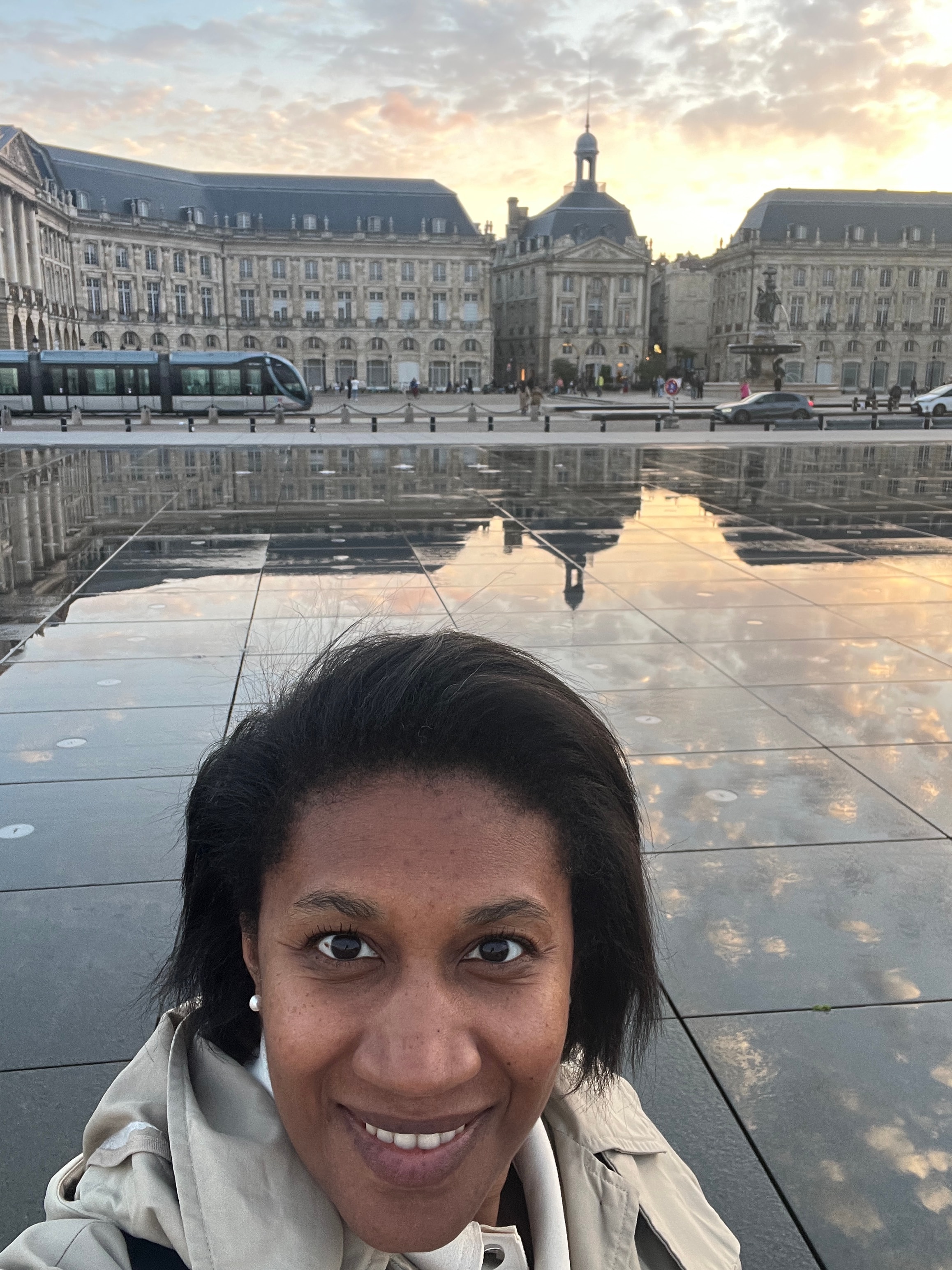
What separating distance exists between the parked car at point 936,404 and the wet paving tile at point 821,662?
4449 centimetres

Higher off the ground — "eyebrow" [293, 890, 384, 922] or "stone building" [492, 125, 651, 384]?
"stone building" [492, 125, 651, 384]

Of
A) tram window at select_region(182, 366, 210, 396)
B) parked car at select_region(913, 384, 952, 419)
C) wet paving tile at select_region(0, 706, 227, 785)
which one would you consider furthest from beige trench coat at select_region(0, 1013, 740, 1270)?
parked car at select_region(913, 384, 952, 419)

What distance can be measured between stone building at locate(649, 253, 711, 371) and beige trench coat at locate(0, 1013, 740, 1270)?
128502 mm

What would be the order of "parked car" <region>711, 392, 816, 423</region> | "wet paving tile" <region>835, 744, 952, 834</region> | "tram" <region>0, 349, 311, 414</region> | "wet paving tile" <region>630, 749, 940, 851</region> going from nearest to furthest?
"wet paving tile" <region>630, 749, 940, 851</region>, "wet paving tile" <region>835, 744, 952, 834</region>, "parked car" <region>711, 392, 816, 423</region>, "tram" <region>0, 349, 311, 414</region>

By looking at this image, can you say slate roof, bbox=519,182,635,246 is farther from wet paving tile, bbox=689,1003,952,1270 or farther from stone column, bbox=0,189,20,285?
wet paving tile, bbox=689,1003,952,1270

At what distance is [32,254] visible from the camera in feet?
271

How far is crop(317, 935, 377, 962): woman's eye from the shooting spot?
138 cm

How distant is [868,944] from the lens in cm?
412

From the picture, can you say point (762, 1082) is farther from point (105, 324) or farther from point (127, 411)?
point (105, 324)

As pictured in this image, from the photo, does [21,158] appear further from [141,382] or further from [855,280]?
[855,280]

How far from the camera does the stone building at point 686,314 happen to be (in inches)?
4961

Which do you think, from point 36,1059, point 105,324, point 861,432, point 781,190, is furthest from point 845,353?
point 36,1059

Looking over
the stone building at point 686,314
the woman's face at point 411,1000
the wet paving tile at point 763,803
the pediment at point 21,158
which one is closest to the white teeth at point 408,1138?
the woman's face at point 411,1000

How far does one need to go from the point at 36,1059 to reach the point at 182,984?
210 centimetres
